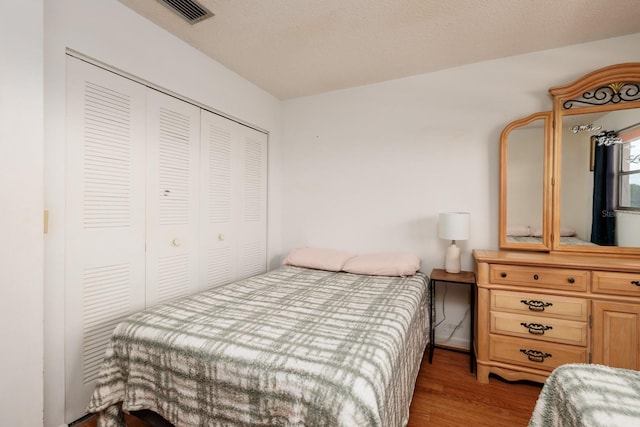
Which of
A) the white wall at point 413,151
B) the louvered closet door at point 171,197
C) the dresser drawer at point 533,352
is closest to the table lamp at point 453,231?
the white wall at point 413,151

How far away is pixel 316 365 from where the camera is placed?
1.06 meters

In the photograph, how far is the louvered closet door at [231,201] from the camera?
247cm

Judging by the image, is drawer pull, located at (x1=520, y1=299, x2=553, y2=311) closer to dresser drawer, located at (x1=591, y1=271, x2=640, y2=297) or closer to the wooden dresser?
the wooden dresser

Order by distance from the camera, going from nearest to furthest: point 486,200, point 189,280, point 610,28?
1. point 610,28
2. point 189,280
3. point 486,200

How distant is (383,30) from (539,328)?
2317 mm

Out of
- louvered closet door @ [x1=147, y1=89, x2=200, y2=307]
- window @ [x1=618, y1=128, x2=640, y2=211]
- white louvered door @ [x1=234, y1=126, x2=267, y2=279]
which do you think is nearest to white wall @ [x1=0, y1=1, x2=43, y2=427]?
louvered closet door @ [x1=147, y1=89, x2=200, y2=307]

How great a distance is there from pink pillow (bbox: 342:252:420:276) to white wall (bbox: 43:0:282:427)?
1.92m

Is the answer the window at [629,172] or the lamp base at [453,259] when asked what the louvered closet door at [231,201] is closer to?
the lamp base at [453,259]

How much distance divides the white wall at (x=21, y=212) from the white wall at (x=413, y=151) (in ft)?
7.37

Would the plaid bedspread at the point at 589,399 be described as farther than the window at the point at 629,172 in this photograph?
No

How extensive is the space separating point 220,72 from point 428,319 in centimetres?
280

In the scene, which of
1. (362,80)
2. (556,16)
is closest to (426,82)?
(362,80)

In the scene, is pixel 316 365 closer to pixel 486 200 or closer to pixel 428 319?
pixel 428 319

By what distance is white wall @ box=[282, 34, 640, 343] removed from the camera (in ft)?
7.83
